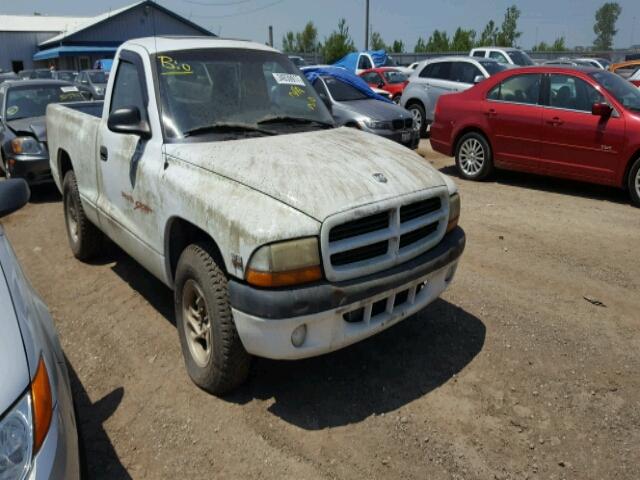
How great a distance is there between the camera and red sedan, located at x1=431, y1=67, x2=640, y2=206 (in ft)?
23.6

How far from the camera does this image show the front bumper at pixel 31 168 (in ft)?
26.1

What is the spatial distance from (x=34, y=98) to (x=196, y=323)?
788 centimetres

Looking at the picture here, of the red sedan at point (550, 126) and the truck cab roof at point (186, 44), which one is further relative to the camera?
the red sedan at point (550, 126)

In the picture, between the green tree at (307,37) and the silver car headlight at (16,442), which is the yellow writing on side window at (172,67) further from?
the green tree at (307,37)

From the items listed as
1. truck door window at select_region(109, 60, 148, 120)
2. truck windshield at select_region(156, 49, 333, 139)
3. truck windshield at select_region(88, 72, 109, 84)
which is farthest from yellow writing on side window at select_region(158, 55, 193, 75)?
truck windshield at select_region(88, 72, 109, 84)

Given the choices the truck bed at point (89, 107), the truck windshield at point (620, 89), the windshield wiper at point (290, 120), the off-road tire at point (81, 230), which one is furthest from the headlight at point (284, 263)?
the truck windshield at point (620, 89)

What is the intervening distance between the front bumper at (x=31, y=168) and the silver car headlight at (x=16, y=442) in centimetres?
703

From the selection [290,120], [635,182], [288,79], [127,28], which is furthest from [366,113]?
[127,28]

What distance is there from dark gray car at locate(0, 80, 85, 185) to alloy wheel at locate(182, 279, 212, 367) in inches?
224

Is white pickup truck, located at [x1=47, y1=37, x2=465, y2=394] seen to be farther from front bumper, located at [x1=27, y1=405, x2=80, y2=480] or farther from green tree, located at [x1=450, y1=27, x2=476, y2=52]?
green tree, located at [x1=450, y1=27, x2=476, y2=52]

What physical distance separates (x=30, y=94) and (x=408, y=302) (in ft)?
28.8

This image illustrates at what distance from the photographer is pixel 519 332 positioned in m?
4.07

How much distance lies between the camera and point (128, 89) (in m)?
4.26

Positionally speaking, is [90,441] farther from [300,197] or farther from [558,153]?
[558,153]
